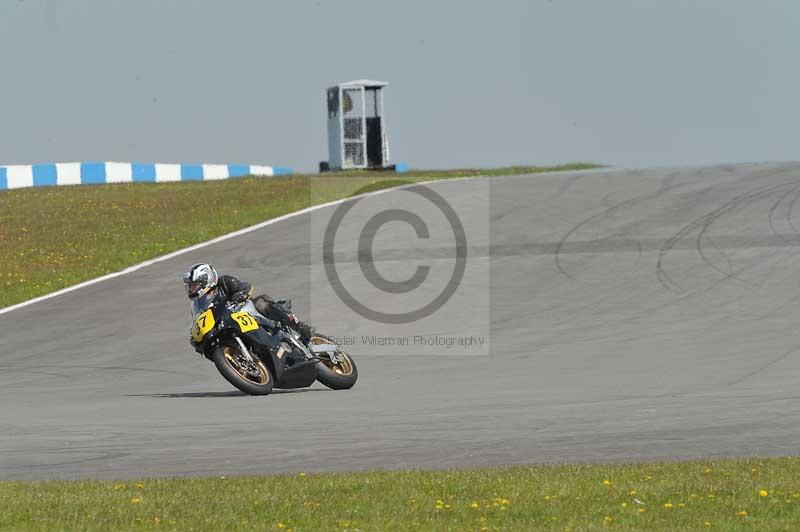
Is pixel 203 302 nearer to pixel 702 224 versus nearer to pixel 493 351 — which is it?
pixel 493 351

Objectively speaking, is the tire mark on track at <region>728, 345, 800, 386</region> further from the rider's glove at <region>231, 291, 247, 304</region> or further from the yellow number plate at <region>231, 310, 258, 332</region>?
the rider's glove at <region>231, 291, 247, 304</region>

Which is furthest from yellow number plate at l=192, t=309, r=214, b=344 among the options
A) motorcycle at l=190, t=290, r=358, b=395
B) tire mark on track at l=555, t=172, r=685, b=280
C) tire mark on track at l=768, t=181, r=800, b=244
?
tire mark on track at l=768, t=181, r=800, b=244

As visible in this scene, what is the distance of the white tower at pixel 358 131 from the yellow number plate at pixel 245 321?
38.6 meters

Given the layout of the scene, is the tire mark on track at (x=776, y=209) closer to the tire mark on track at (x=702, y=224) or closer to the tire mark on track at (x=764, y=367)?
the tire mark on track at (x=702, y=224)

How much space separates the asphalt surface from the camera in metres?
10.2

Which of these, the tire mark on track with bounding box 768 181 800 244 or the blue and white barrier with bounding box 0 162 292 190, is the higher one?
the blue and white barrier with bounding box 0 162 292 190

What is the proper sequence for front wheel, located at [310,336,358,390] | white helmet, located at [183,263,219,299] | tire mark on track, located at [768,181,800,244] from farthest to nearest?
tire mark on track, located at [768,181,800,244]
front wheel, located at [310,336,358,390]
white helmet, located at [183,263,219,299]

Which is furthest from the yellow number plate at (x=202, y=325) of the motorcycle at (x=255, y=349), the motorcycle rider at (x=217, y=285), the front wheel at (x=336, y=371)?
the front wheel at (x=336, y=371)

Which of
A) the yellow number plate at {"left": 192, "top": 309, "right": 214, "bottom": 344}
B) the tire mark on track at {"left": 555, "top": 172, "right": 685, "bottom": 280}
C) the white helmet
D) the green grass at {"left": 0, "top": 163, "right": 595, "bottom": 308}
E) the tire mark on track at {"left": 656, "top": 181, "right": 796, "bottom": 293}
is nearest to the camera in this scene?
the yellow number plate at {"left": 192, "top": 309, "right": 214, "bottom": 344}

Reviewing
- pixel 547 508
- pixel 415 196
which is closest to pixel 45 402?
pixel 547 508

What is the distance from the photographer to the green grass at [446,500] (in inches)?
292

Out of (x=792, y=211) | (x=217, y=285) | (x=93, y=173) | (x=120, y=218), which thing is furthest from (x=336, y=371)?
(x=93, y=173)

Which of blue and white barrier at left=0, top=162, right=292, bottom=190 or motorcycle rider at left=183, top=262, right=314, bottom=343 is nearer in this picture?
motorcycle rider at left=183, top=262, right=314, bottom=343

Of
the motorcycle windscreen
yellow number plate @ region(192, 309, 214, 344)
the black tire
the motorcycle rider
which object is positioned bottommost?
the black tire
